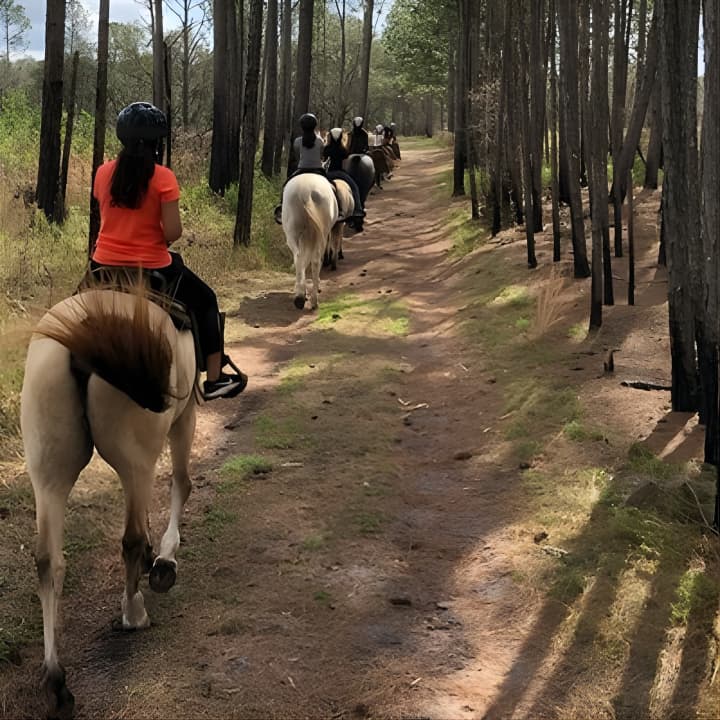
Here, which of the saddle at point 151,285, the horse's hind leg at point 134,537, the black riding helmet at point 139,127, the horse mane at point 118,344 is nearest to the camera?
the horse mane at point 118,344

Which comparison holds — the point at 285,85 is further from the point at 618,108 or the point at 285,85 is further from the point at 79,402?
the point at 79,402

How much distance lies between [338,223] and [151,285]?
32.0 ft

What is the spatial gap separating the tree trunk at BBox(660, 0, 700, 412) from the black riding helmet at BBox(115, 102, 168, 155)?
3.65 metres

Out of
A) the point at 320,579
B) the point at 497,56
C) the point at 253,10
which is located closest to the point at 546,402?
the point at 320,579

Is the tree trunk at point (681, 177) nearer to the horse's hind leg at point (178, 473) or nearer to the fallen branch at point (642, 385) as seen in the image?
the fallen branch at point (642, 385)

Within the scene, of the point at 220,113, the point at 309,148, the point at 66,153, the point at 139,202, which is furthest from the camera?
the point at 220,113

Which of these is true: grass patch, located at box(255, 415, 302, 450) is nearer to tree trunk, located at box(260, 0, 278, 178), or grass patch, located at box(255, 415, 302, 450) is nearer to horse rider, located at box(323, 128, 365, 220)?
horse rider, located at box(323, 128, 365, 220)

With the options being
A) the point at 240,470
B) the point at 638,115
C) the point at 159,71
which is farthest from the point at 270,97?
the point at 240,470

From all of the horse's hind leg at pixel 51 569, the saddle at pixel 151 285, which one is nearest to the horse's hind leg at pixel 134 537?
the horse's hind leg at pixel 51 569

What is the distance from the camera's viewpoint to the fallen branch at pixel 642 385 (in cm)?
670

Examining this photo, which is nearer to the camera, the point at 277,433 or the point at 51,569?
the point at 51,569

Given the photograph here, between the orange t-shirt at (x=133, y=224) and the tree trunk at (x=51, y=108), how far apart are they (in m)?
8.31

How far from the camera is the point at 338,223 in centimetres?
1365

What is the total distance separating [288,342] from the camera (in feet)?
30.5
